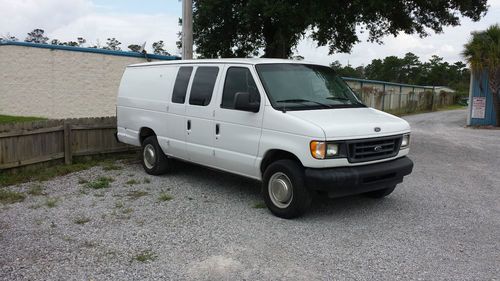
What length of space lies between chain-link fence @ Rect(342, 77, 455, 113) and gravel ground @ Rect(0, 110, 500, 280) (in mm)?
14795

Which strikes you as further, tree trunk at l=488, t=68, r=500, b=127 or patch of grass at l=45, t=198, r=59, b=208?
tree trunk at l=488, t=68, r=500, b=127

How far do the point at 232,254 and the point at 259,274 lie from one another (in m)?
0.54

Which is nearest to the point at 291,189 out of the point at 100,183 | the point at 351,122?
the point at 351,122

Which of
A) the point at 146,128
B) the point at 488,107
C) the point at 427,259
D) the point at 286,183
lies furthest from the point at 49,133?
the point at 488,107

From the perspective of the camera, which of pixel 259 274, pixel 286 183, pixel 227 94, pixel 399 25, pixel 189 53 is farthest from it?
pixel 399 25

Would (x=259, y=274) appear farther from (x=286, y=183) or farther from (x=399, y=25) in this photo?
(x=399, y=25)

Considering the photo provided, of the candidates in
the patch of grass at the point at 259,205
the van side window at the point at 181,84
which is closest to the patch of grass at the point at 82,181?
the van side window at the point at 181,84

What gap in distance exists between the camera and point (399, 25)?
1349cm

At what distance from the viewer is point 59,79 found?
50.6 ft

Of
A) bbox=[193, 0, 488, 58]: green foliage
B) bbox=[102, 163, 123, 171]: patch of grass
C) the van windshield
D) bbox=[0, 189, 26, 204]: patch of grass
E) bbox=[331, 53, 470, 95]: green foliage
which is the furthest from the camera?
bbox=[331, 53, 470, 95]: green foliage

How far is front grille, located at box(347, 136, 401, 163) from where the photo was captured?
5648 millimetres

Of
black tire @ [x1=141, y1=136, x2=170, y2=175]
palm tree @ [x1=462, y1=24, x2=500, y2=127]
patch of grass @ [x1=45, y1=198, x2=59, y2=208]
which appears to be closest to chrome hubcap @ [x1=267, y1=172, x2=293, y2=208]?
black tire @ [x1=141, y1=136, x2=170, y2=175]

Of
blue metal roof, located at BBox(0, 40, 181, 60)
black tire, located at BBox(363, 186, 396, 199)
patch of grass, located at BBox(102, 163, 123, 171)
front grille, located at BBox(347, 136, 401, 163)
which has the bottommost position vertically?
patch of grass, located at BBox(102, 163, 123, 171)

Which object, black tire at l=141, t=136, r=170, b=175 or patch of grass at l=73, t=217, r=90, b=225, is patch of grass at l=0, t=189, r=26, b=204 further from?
black tire at l=141, t=136, r=170, b=175
